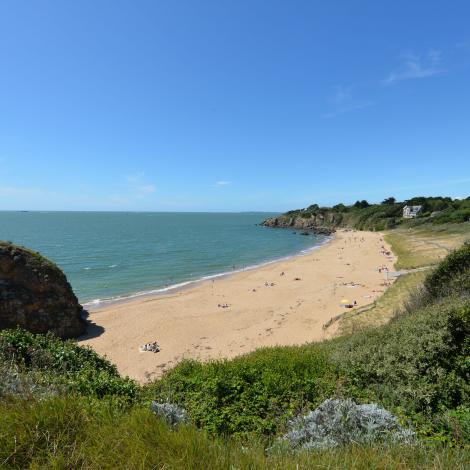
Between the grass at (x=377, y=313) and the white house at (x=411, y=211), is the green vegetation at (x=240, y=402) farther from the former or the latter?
the white house at (x=411, y=211)

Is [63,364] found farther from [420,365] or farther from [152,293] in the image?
[152,293]

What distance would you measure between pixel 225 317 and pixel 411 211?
8911cm

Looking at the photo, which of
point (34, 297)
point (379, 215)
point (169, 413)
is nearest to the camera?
point (169, 413)

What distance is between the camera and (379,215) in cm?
10244

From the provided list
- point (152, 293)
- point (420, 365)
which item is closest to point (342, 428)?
point (420, 365)

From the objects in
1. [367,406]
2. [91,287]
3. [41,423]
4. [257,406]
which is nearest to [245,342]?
[257,406]

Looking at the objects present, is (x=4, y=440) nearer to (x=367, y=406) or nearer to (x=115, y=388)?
(x=115, y=388)

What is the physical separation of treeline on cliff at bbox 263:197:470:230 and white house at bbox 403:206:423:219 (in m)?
1.10

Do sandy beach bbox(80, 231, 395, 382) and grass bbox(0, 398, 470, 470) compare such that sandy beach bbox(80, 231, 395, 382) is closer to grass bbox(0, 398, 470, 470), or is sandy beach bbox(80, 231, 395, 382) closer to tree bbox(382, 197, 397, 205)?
grass bbox(0, 398, 470, 470)

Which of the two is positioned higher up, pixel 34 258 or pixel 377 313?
pixel 34 258

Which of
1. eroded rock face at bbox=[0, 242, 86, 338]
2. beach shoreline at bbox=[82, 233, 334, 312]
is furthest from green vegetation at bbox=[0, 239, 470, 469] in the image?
beach shoreline at bbox=[82, 233, 334, 312]

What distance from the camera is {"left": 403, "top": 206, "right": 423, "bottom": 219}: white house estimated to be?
90.4 meters

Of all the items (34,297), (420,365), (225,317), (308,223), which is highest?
(308,223)

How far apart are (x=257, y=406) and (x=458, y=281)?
8.04 metres
